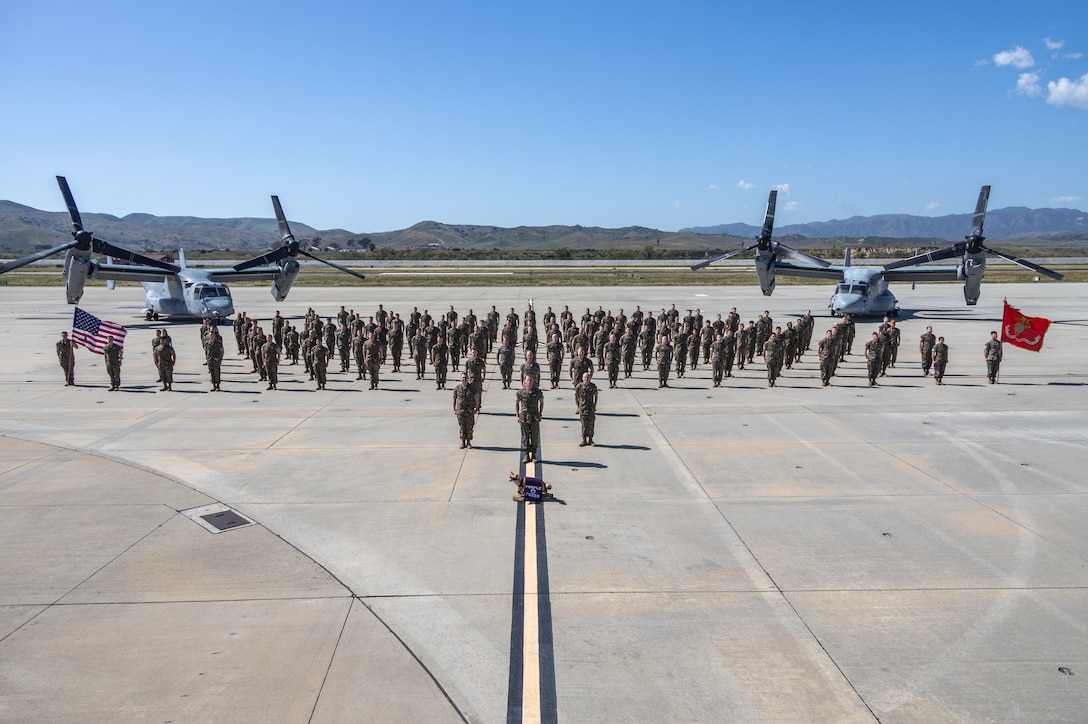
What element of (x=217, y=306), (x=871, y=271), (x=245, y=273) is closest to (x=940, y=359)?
(x=871, y=271)

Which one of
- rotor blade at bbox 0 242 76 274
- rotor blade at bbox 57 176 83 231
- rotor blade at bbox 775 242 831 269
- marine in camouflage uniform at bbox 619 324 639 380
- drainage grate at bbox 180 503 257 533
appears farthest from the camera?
rotor blade at bbox 775 242 831 269

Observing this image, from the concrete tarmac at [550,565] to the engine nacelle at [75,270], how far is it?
53.0ft

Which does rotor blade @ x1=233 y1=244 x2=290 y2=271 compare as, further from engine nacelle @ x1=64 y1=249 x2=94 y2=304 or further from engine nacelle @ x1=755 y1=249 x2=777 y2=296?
engine nacelle @ x1=755 y1=249 x2=777 y2=296

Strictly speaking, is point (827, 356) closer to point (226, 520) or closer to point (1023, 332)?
point (1023, 332)

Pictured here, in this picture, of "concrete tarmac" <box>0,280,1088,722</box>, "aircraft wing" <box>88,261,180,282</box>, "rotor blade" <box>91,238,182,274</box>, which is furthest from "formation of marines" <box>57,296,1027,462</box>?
"aircraft wing" <box>88,261,180,282</box>

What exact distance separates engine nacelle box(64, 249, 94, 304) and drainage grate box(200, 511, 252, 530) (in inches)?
Answer: 984

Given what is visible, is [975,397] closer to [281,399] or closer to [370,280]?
[281,399]

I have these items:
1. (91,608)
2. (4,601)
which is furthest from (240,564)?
(4,601)

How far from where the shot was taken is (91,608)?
6.53 m

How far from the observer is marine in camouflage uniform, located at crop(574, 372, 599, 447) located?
11765mm

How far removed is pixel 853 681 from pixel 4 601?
7935 mm

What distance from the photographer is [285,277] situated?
3372cm

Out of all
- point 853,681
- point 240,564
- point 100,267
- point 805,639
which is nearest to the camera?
point 853,681

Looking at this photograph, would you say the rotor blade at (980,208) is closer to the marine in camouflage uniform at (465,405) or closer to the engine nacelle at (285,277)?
the marine in camouflage uniform at (465,405)
